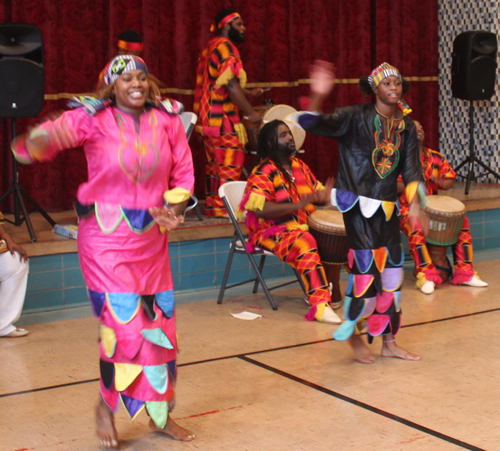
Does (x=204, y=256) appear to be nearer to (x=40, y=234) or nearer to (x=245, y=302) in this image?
(x=245, y=302)

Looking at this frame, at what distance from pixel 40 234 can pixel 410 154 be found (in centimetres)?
279

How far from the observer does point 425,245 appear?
5648 millimetres

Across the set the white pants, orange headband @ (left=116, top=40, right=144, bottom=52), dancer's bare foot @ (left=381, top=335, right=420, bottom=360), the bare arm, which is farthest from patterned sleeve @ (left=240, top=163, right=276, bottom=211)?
orange headband @ (left=116, top=40, right=144, bottom=52)

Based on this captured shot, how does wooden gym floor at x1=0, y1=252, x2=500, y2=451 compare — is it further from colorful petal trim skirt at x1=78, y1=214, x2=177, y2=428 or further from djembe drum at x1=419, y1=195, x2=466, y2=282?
djembe drum at x1=419, y1=195, x2=466, y2=282

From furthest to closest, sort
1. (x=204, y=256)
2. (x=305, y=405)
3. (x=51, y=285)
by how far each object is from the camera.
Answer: (x=204, y=256) < (x=51, y=285) < (x=305, y=405)

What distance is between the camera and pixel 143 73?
2783 millimetres

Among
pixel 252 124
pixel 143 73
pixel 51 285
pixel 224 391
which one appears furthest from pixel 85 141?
pixel 252 124

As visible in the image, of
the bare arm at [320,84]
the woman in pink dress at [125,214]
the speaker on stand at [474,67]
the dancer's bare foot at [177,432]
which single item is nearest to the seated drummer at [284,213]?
the bare arm at [320,84]

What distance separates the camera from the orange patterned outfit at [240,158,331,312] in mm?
4770

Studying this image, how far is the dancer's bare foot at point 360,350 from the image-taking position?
3861 millimetres

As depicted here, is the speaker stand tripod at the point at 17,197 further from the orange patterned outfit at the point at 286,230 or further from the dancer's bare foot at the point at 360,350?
the dancer's bare foot at the point at 360,350

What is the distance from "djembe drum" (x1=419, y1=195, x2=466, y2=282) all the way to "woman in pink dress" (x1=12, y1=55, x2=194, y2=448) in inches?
122

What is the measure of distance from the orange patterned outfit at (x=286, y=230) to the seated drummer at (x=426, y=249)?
1.05 meters

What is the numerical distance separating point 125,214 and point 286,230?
225cm
